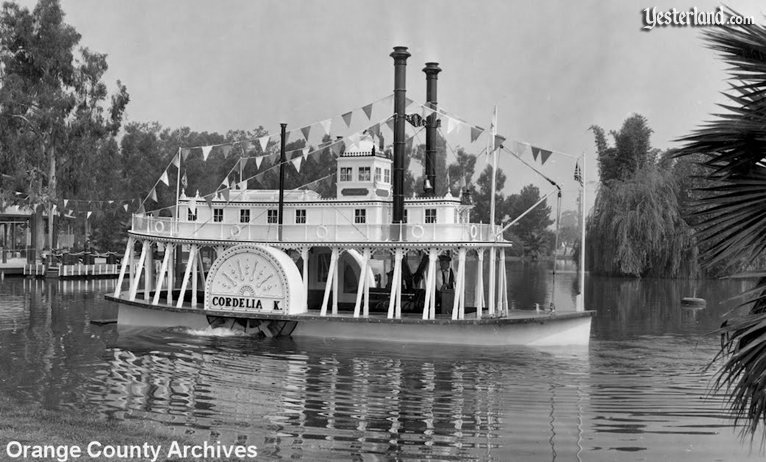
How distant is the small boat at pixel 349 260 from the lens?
24.2 metres

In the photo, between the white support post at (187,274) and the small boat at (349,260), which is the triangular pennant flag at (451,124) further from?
the white support post at (187,274)

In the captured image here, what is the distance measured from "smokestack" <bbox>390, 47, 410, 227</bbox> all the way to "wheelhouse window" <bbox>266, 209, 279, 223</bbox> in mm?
4501

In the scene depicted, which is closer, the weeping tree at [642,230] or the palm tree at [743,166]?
the palm tree at [743,166]

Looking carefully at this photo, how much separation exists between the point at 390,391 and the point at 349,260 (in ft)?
40.3

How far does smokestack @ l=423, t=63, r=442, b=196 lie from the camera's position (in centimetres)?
2820

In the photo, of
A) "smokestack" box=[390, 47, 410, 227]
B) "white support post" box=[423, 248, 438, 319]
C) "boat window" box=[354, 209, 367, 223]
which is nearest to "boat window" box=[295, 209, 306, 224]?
"boat window" box=[354, 209, 367, 223]

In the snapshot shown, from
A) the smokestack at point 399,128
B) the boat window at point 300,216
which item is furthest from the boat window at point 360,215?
the boat window at point 300,216

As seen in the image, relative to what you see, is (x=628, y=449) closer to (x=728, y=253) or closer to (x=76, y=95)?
(x=728, y=253)

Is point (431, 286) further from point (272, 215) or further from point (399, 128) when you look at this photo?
point (272, 215)

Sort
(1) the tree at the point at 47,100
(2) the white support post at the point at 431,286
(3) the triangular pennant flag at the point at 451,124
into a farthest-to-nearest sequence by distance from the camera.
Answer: (1) the tree at the point at 47,100 → (3) the triangular pennant flag at the point at 451,124 → (2) the white support post at the point at 431,286

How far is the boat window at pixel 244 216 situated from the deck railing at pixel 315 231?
0.70 meters

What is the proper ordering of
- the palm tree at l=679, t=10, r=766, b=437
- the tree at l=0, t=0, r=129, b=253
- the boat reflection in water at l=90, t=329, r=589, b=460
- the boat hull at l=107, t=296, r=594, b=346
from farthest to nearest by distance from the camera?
the tree at l=0, t=0, r=129, b=253 < the boat hull at l=107, t=296, r=594, b=346 < the boat reflection in water at l=90, t=329, r=589, b=460 < the palm tree at l=679, t=10, r=766, b=437

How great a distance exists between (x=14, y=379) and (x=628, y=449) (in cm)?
1366

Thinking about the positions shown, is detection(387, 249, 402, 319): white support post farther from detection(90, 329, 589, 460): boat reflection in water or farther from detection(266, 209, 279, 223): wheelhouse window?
detection(266, 209, 279, 223): wheelhouse window
